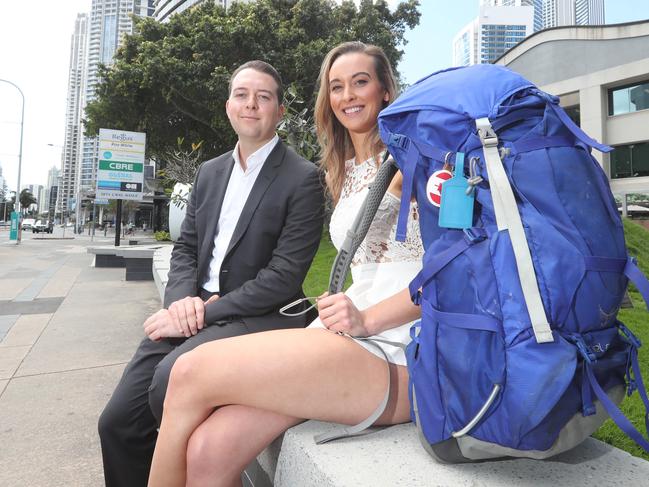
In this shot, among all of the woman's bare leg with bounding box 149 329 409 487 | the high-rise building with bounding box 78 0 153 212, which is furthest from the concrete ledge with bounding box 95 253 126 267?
the high-rise building with bounding box 78 0 153 212

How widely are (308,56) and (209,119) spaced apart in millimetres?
4882

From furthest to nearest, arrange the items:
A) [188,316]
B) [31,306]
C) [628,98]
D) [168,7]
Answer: [168,7] → [628,98] → [31,306] → [188,316]

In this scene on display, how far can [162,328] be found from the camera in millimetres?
1724

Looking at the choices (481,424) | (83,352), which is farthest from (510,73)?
(83,352)

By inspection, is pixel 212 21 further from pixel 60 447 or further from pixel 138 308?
pixel 60 447

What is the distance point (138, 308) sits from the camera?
5973 mm

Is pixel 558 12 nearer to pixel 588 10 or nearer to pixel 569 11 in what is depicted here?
pixel 569 11

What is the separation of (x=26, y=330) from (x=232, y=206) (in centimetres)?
403

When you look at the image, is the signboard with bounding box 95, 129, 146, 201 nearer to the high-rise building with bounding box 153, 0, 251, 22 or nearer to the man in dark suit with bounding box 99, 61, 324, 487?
the man in dark suit with bounding box 99, 61, 324, 487

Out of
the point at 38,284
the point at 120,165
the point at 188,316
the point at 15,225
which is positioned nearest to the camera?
the point at 188,316

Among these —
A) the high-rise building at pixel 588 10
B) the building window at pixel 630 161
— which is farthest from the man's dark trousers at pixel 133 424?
the high-rise building at pixel 588 10

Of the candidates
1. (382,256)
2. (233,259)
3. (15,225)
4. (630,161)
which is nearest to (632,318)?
(382,256)

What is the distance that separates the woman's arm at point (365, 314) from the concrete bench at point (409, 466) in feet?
0.95

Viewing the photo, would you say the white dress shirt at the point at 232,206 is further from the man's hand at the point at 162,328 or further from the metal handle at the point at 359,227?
the metal handle at the point at 359,227
